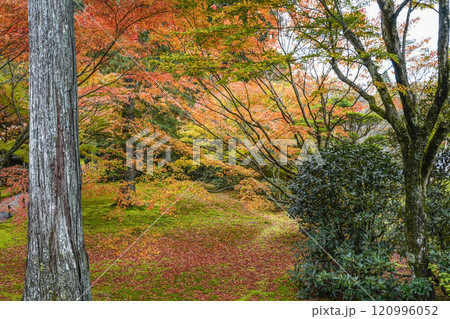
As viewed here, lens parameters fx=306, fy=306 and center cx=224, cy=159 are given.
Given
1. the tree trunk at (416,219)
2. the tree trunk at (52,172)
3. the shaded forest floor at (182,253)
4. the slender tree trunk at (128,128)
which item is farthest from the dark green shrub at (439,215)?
the slender tree trunk at (128,128)

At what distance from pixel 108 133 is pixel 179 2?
5.62 m

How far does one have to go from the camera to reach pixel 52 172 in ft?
9.32

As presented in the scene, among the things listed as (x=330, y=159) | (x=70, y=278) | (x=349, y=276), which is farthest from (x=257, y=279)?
(x=70, y=278)

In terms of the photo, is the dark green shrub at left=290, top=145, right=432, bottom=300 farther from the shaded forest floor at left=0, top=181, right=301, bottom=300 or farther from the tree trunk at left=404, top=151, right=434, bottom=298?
the shaded forest floor at left=0, top=181, right=301, bottom=300

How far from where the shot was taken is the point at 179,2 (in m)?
4.95

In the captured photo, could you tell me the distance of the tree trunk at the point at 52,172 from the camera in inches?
111

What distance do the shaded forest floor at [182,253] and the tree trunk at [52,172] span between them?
1.29 metres

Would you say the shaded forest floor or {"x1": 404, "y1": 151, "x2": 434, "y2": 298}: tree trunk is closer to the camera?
{"x1": 404, "y1": 151, "x2": 434, "y2": 298}: tree trunk

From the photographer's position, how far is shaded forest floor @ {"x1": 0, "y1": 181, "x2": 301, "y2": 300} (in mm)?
4859

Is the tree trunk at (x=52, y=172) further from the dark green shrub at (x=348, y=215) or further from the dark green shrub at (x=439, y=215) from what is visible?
the dark green shrub at (x=439, y=215)

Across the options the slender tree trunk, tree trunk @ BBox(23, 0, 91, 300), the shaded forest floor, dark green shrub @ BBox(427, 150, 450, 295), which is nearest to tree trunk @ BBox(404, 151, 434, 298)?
dark green shrub @ BBox(427, 150, 450, 295)

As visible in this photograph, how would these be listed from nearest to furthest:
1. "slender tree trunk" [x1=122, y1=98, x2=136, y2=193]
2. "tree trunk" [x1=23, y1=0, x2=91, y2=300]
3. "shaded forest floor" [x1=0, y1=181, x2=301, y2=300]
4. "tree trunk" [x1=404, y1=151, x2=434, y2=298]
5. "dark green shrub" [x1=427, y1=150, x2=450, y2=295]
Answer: "tree trunk" [x1=23, y1=0, x2=91, y2=300] < "tree trunk" [x1=404, y1=151, x2=434, y2=298] < "dark green shrub" [x1=427, y1=150, x2=450, y2=295] < "shaded forest floor" [x1=0, y1=181, x2=301, y2=300] < "slender tree trunk" [x1=122, y1=98, x2=136, y2=193]

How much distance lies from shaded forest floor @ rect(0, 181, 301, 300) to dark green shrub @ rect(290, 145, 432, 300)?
1.57ft

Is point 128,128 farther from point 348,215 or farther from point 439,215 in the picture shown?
point 439,215
